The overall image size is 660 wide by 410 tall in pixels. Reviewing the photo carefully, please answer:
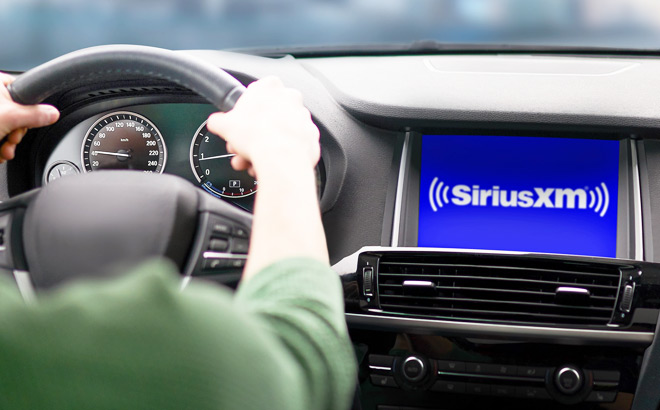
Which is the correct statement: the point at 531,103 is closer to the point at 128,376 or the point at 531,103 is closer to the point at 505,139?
the point at 505,139

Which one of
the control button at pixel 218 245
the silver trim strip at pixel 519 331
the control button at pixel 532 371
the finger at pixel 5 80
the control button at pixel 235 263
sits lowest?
the control button at pixel 532 371

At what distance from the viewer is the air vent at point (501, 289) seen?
183 cm

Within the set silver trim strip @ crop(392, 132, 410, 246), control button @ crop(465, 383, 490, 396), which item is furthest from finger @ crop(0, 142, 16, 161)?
control button @ crop(465, 383, 490, 396)

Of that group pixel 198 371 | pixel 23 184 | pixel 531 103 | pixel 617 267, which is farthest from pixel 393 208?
pixel 198 371

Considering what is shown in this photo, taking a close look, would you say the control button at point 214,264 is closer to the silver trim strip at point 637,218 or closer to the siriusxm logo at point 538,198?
the siriusxm logo at point 538,198

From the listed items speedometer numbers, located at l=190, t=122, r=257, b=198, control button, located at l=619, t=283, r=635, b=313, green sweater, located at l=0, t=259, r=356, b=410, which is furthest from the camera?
speedometer numbers, located at l=190, t=122, r=257, b=198

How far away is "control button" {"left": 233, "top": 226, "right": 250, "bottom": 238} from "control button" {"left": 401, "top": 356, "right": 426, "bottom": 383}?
64 cm

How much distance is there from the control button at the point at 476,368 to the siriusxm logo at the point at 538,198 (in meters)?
0.42

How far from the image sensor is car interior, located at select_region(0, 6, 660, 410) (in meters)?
1.84

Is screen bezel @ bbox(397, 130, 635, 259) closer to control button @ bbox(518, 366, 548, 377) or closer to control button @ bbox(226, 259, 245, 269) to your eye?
control button @ bbox(518, 366, 548, 377)

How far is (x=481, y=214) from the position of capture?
195 cm

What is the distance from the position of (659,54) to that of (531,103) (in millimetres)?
814

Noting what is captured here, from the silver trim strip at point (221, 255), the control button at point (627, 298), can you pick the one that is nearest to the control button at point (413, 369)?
the control button at point (627, 298)

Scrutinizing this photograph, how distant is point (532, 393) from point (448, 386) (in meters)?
0.21
